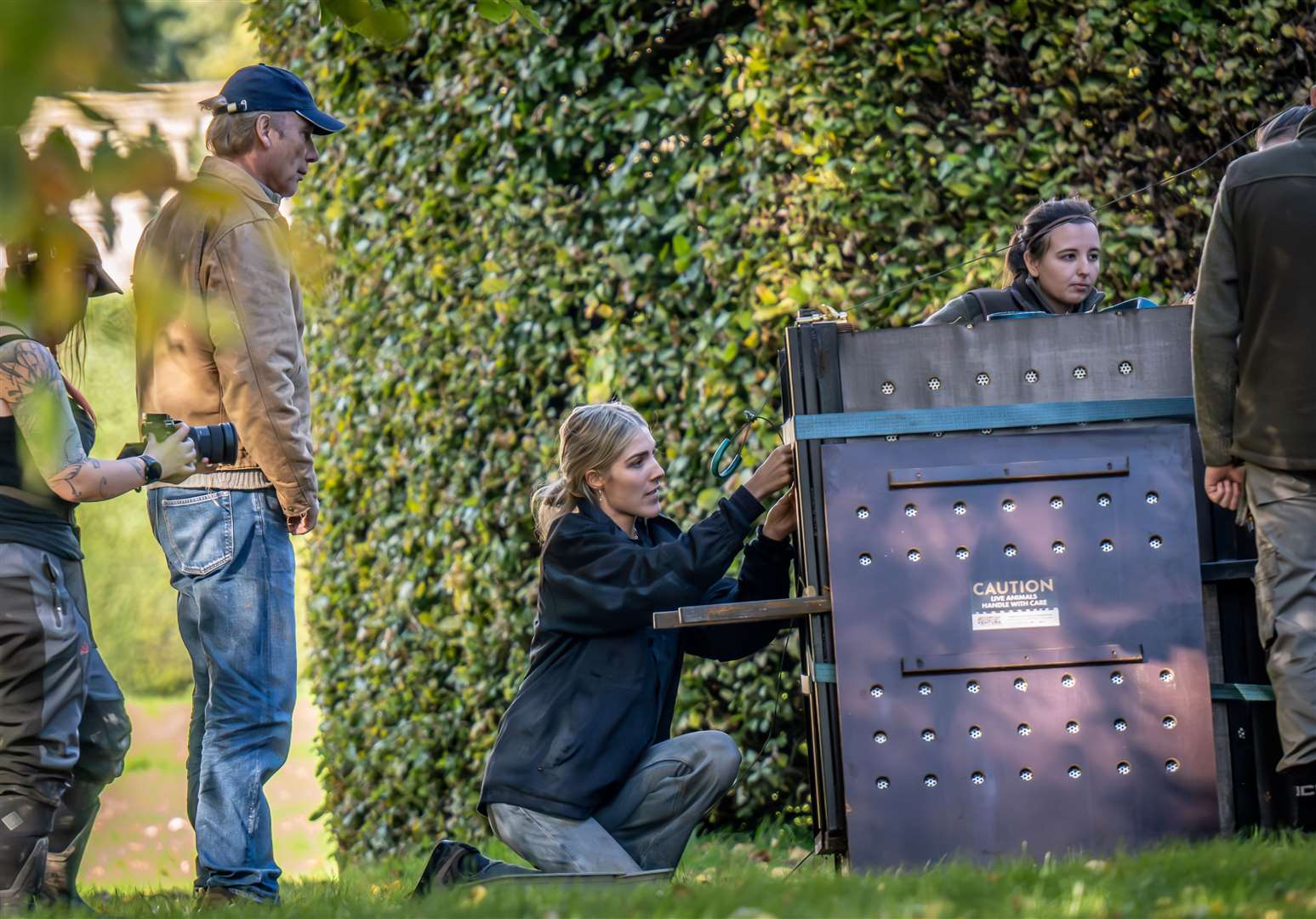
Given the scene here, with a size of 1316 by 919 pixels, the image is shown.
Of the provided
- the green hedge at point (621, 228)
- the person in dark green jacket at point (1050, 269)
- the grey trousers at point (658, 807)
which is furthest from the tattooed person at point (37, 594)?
the person in dark green jacket at point (1050, 269)

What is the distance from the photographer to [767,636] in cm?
437

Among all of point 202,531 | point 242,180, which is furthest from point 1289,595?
point 242,180

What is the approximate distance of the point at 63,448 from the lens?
395 centimetres

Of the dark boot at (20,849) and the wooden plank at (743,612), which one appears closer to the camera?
the wooden plank at (743,612)

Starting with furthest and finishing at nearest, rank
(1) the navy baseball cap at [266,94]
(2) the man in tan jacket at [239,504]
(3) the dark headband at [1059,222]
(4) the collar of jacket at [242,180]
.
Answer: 1. (3) the dark headband at [1059,222]
2. (1) the navy baseball cap at [266,94]
3. (4) the collar of jacket at [242,180]
4. (2) the man in tan jacket at [239,504]

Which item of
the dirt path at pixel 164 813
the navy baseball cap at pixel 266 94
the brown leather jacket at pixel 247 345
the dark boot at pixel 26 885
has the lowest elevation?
the dirt path at pixel 164 813

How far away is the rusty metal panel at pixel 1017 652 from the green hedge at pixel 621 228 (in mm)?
1648

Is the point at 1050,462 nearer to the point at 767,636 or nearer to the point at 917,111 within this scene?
the point at 767,636

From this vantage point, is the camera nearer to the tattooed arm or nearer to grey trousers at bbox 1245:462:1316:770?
the tattooed arm

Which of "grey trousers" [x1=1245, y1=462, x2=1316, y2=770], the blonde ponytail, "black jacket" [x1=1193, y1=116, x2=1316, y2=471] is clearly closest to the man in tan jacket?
the blonde ponytail

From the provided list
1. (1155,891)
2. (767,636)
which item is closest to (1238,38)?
(767,636)

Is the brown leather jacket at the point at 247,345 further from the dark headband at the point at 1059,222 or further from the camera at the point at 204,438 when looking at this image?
the dark headband at the point at 1059,222

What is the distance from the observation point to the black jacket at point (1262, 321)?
3.75 m

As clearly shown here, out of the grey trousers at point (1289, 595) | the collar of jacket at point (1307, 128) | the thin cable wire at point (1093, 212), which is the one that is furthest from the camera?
the thin cable wire at point (1093, 212)
